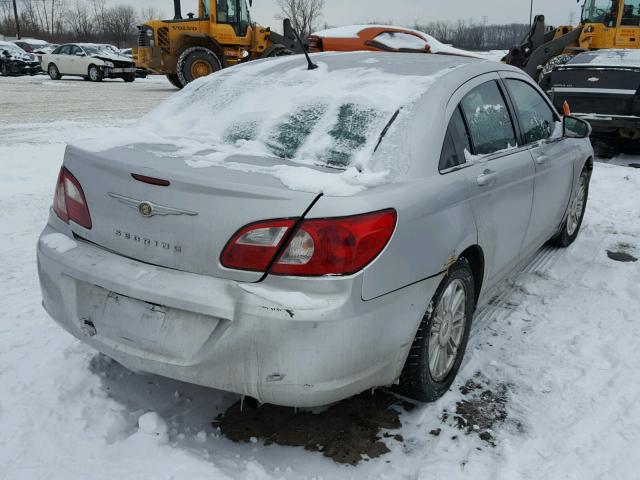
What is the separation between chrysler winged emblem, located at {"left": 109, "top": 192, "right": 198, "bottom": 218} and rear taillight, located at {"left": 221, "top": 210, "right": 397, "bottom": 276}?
23 centimetres

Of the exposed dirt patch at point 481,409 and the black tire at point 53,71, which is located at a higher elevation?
the black tire at point 53,71

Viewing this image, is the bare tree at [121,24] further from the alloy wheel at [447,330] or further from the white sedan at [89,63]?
the alloy wheel at [447,330]

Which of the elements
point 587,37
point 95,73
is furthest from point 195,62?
point 587,37

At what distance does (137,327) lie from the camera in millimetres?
2230

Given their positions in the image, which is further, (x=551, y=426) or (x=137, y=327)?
(x=551, y=426)

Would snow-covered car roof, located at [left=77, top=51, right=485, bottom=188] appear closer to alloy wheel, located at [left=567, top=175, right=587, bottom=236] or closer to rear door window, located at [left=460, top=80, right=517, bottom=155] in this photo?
rear door window, located at [left=460, top=80, right=517, bottom=155]

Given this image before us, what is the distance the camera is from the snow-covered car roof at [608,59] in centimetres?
905

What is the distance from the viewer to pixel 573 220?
512 cm

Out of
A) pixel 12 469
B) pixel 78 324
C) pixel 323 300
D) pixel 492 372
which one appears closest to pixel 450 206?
pixel 323 300

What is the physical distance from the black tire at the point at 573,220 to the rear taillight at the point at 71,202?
375 cm

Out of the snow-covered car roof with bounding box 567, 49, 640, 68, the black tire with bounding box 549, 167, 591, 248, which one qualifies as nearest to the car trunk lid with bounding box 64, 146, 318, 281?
the black tire with bounding box 549, 167, 591, 248

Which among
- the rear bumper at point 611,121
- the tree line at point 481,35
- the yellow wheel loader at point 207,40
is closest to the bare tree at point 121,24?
the tree line at point 481,35

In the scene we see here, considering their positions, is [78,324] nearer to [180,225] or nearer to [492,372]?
[180,225]

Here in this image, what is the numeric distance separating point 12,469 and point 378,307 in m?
1.52
